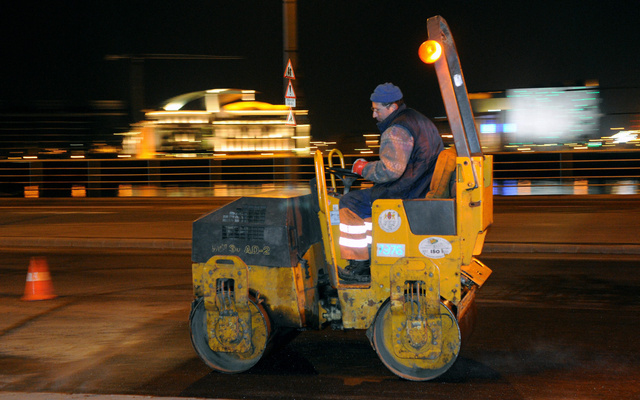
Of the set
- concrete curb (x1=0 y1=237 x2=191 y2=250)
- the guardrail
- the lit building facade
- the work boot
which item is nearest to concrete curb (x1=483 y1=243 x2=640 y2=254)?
concrete curb (x1=0 y1=237 x2=191 y2=250)

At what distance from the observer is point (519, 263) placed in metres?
9.00

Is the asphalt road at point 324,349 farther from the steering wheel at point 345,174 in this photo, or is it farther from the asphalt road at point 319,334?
the steering wheel at point 345,174

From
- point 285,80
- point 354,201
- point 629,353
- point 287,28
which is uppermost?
point 287,28

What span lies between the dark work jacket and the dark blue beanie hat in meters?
0.09

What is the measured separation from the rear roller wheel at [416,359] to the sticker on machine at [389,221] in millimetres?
508

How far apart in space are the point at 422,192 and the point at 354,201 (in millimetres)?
511

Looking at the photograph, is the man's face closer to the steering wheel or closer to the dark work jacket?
the dark work jacket

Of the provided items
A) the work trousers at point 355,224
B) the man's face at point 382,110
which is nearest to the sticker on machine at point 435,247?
the work trousers at point 355,224

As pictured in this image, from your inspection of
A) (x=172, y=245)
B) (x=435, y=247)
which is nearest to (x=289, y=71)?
(x=172, y=245)

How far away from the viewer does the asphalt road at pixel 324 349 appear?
4.38 meters

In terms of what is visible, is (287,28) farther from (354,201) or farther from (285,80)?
(354,201)

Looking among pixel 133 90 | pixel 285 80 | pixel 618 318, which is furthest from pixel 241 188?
pixel 618 318

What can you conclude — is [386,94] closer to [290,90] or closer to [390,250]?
[390,250]

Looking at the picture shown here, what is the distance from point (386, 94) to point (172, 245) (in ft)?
23.0
